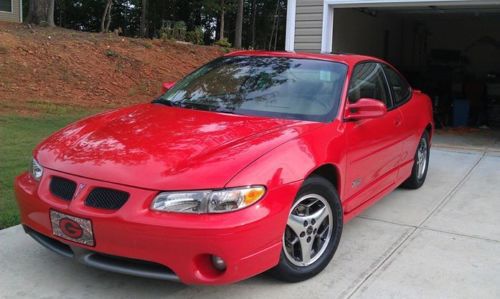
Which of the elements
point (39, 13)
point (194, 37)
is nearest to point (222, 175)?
point (39, 13)

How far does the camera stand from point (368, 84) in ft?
15.7

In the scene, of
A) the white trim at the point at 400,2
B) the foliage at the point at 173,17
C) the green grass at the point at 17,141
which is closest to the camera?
the green grass at the point at 17,141

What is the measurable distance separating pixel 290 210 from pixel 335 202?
0.60 m

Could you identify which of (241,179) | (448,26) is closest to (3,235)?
(241,179)

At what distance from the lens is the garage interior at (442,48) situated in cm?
1174

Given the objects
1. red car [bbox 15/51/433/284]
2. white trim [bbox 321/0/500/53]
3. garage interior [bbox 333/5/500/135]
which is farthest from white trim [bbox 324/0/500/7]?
red car [bbox 15/51/433/284]

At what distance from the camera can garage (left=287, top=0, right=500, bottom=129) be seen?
938 cm

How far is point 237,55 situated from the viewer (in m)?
5.00

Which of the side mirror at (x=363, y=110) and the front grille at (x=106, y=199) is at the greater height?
the side mirror at (x=363, y=110)

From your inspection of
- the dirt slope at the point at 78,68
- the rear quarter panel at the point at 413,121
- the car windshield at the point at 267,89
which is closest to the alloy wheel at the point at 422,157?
the rear quarter panel at the point at 413,121

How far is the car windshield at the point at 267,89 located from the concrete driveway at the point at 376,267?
3.75ft

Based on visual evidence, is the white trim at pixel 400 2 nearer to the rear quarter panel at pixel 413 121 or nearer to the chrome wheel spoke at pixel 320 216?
the rear quarter panel at pixel 413 121

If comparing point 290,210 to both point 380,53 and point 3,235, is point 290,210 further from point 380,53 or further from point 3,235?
point 380,53

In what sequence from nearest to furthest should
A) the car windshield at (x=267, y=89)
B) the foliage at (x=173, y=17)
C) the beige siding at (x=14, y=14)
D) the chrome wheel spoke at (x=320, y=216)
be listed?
the chrome wheel spoke at (x=320, y=216), the car windshield at (x=267, y=89), the beige siding at (x=14, y=14), the foliage at (x=173, y=17)
